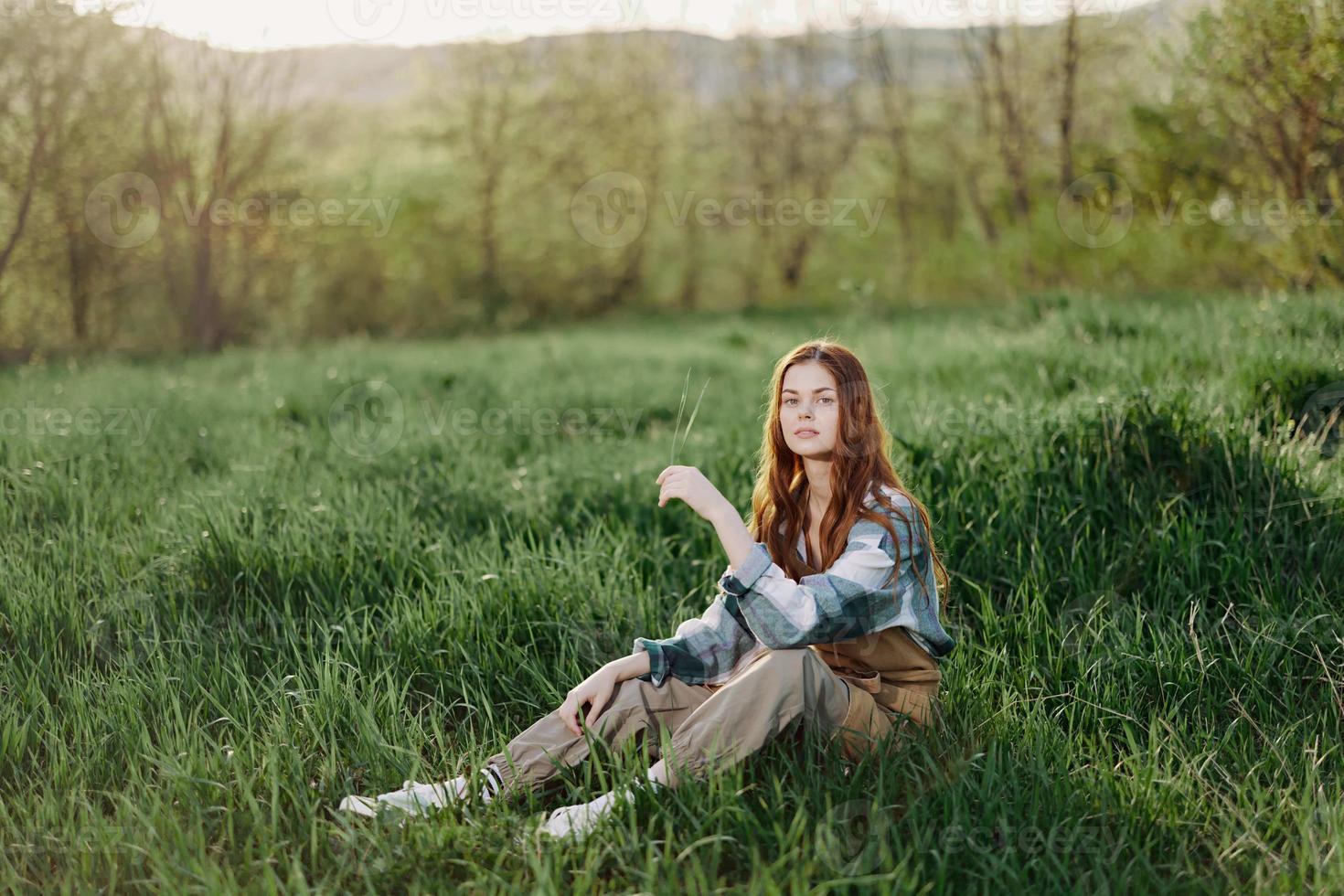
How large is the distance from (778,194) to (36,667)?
20.7m

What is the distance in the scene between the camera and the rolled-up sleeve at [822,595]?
208 centimetres

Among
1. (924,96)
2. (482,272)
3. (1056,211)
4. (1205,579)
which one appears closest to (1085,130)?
(1056,211)

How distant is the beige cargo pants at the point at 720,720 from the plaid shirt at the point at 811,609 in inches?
2.2

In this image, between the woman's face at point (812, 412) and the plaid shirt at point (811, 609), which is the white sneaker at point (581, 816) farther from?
the woman's face at point (812, 412)

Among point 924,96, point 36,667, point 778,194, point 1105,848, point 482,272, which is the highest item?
point 924,96

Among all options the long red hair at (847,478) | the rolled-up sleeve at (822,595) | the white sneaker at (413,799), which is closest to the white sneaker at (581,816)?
the white sneaker at (413,799)

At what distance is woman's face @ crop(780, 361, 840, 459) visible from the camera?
229 cm

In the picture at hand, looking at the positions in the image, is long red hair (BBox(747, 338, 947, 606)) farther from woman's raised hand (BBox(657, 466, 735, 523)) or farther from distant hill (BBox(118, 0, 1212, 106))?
distant hill (BBox(118, 0, 1212, 106))

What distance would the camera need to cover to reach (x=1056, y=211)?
14.6m

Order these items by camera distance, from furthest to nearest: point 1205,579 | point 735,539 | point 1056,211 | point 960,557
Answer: point 1056,211 → point 960,557 → point 1205,579 → point 735,539

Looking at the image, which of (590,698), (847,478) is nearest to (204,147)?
(590,698)

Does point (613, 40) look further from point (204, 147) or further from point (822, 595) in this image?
point (822, 595)

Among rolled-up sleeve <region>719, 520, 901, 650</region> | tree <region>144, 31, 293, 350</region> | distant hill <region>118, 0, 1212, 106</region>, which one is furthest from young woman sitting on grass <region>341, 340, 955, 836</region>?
distant hill <region>118, 0, 1212, 106</region>

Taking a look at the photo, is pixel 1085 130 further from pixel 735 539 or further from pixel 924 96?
pixel 735 539
